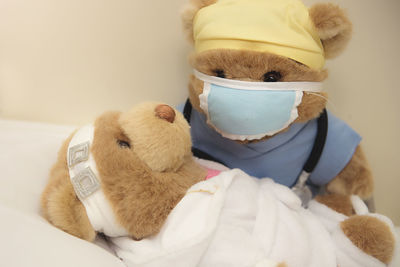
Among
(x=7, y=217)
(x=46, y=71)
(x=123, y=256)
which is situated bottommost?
(x=123, y=256)

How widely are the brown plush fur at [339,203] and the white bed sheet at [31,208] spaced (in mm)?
161

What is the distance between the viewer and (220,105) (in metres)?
0.61

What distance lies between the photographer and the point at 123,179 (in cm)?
52

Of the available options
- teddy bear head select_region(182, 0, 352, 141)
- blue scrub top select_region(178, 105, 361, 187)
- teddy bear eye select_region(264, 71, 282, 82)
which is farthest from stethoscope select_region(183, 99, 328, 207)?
teddy bear eye select_region(264, 71, 282, 82)

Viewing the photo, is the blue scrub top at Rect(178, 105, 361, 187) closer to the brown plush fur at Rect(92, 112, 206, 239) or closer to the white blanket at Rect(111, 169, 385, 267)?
the white blanket at Rect(111, 169, 385, 267)

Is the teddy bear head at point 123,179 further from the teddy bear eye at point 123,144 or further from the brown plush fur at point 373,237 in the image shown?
the brown plush fur at point 373,237

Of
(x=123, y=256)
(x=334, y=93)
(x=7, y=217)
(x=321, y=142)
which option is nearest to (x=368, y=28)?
(x=334, y=93)

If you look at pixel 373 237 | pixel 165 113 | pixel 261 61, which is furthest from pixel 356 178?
pixel 165 113

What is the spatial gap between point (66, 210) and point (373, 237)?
62cm

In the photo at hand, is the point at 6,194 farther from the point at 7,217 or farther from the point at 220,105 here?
the point at 220,105

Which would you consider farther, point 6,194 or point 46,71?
point 46,71

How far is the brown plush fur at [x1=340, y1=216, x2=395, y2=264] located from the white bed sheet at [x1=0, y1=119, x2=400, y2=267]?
0.04 meters

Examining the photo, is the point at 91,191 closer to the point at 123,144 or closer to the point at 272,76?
the point at 123,144

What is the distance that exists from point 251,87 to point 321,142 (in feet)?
0.96
